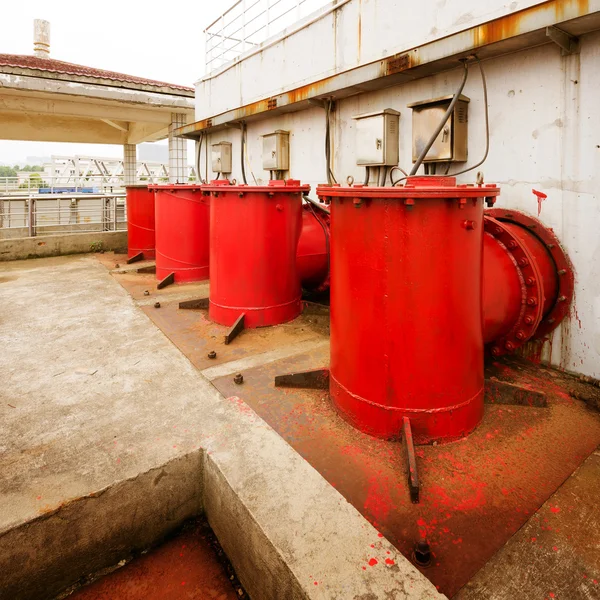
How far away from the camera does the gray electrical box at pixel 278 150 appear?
641 cm

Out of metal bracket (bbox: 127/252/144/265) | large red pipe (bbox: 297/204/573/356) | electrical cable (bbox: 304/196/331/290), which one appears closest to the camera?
large red pipe (bbox: 297/204/573/356)

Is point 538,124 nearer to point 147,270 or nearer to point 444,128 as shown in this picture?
point 444,128

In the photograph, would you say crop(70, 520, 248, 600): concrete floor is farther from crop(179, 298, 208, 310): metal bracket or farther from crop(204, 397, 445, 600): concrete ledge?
crop(179, 298, 208, 310): metal bracket

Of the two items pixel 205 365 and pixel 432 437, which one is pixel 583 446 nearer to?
pixel 432 437

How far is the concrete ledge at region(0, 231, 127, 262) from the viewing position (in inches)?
316

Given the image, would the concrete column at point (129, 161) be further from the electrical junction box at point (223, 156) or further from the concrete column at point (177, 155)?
the electrical junction box at point (223, 156)

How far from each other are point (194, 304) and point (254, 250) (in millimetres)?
1259

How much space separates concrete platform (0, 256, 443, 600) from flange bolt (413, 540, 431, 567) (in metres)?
0.18

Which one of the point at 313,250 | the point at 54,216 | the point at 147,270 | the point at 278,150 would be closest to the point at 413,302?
the point at 313,250

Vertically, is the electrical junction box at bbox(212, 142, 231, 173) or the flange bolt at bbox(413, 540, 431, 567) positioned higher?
the electrical junction box at bbox(212, 142, 231, 173)

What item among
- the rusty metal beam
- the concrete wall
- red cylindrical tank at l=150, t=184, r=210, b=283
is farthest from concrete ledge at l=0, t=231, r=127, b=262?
the concrete wall

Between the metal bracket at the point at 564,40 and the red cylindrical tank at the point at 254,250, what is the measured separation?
2324mm

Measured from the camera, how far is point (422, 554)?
1614 mm

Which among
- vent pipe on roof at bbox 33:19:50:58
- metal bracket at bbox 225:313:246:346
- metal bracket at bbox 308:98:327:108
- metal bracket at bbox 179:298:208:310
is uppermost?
vent pipe on roof at bbox 33:19:50:58
